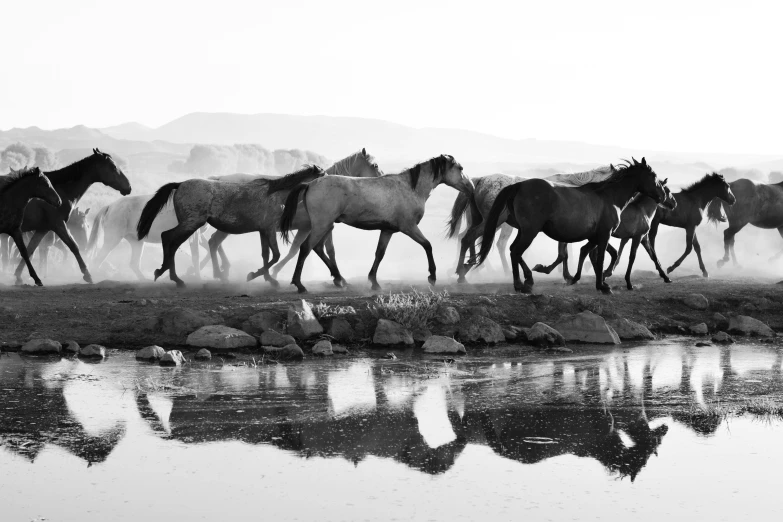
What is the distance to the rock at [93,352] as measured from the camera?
11.0m

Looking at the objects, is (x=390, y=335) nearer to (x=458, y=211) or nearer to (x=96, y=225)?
(x=458, y=211)

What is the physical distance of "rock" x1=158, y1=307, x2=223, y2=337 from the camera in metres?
11.9

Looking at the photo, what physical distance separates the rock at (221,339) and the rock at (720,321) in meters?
6.51

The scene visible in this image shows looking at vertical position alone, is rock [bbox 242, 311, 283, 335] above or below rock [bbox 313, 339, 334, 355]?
above

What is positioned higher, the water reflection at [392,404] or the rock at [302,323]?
the rock at [302,323]

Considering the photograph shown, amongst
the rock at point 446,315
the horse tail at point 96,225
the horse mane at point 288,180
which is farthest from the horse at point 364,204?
the horse tail at point 96,225

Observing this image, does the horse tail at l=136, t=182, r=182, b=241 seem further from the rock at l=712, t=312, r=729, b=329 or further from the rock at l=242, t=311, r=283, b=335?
the rock at l=712, t=312, r=729, b=329

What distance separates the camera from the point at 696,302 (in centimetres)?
1447

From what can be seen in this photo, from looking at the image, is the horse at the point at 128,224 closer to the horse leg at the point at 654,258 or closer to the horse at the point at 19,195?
the horse at the point at 19,195

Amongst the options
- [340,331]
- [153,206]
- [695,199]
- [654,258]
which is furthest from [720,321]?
[153,206]

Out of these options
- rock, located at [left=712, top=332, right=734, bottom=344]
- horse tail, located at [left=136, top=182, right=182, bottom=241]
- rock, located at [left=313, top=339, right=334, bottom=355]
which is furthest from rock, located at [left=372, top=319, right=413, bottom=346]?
horse tail, located at [left=136, top=182, right=182, bottom=241]

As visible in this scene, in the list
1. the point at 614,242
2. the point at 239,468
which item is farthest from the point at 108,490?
the point at 614,242

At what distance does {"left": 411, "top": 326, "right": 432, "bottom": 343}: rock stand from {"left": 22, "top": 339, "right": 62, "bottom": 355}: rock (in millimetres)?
4118

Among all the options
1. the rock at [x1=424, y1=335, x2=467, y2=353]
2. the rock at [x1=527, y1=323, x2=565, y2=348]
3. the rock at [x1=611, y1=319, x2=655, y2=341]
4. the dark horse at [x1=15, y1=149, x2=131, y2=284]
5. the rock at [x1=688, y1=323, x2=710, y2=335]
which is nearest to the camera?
the rock at [x1=424, y1=335, x2=467, y2=353]
